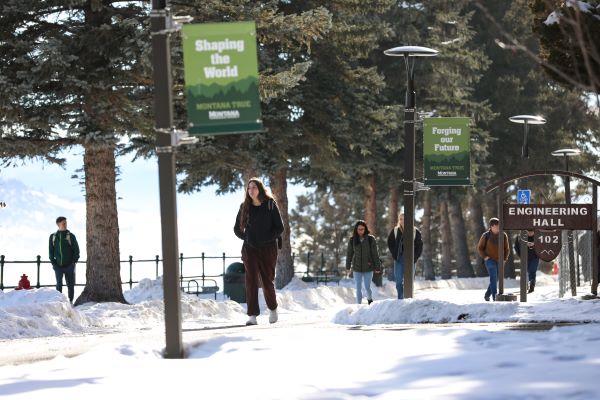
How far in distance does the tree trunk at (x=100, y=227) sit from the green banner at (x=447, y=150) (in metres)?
6.11

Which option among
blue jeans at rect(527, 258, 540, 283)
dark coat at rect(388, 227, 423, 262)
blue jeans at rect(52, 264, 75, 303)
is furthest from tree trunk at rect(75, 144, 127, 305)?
blue jeans at rect(527, 258, 540, 283)

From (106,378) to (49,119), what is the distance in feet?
42.5

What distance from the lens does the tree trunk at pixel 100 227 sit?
923 inches

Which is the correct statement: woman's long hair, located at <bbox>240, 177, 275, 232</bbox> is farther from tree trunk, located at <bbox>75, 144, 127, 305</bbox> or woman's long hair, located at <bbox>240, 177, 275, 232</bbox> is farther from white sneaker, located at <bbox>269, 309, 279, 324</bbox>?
tree trunk, located at <bbox>75, 144, 127, 305</bbox>

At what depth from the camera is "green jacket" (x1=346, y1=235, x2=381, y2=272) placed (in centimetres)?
2208

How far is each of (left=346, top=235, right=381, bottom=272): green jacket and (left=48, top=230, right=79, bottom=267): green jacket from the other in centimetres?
537

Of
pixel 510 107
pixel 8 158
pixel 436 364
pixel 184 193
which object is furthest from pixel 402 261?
pixel 510 107

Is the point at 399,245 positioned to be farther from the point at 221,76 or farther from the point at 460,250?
the point at 460,250

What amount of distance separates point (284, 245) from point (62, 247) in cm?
1238

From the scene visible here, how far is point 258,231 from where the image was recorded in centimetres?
1599

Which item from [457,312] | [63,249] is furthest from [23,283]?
[457,312]

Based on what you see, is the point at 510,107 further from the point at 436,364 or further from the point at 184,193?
the point at 436,364

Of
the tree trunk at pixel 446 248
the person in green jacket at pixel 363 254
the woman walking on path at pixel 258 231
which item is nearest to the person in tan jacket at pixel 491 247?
the person in green jacket at pixel 363 254

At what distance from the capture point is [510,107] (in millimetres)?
51250
